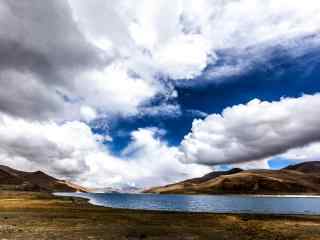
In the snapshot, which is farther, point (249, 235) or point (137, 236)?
point (249, 235)

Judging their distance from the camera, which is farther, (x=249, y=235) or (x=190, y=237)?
(x=249, y=235)

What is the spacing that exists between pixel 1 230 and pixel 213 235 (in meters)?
21.9

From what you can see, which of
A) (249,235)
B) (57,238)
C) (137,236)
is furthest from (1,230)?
(249,235)

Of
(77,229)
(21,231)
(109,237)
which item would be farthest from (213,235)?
(21,231)

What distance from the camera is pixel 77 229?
35094mm

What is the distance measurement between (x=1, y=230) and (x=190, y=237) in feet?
62.6

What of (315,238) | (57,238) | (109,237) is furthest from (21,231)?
(315,238)

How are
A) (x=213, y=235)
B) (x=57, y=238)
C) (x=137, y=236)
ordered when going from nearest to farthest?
(x=57, y=238), (x=137, y=236), (x=213, y=235)

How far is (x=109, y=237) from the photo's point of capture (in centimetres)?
3019

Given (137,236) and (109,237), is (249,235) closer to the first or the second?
(137,236)

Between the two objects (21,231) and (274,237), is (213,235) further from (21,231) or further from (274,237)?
(21,231)

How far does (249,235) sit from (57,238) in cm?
2006

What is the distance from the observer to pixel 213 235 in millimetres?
34219

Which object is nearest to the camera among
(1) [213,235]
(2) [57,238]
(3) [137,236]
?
(2) [57,238]
